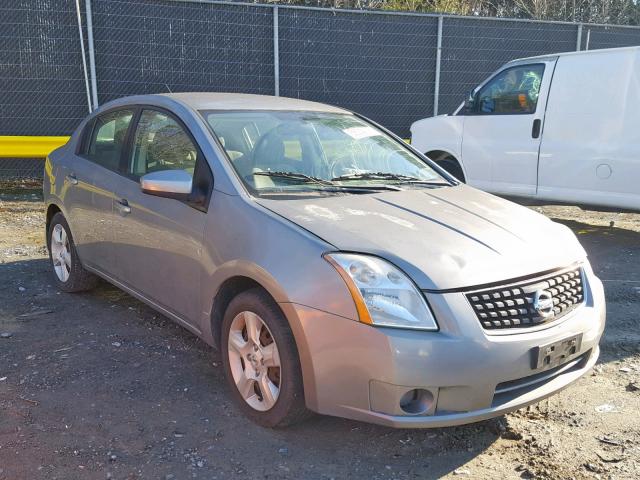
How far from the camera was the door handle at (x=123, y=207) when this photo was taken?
4156 mm

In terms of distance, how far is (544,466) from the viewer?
9.55 ft

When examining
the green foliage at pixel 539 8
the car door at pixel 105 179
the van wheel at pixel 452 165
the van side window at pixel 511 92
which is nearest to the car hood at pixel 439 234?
the car door at pixel 105 179

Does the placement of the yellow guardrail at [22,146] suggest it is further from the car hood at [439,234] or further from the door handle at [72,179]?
the car hood at [439,234]

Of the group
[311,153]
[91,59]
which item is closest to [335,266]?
[311,153]

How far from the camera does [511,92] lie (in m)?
7.65

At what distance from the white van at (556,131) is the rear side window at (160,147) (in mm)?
4876

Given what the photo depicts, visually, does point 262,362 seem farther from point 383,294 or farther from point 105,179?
point 105,179

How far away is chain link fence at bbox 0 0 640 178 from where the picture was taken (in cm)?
965

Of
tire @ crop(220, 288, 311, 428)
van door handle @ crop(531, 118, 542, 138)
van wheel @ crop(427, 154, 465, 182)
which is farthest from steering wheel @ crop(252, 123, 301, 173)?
van wheel @ crop(427, 154, 465, 182)

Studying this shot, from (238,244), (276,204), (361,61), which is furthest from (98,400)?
(361,61)

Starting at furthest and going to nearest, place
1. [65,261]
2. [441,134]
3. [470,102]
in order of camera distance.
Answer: [441,134], [470,102], [65,261]

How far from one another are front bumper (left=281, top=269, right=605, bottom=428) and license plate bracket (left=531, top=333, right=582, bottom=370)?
31mm

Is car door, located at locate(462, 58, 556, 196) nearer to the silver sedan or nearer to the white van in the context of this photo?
the white van

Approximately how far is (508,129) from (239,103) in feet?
14.9
